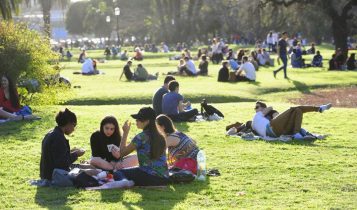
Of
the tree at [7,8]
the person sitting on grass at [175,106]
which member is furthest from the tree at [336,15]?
the person sitting on grass at [175,106]

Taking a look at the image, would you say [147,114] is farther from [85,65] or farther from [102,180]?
[85,65]

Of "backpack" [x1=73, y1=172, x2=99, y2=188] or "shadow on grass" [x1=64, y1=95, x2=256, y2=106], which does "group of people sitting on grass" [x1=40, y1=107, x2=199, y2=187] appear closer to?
"backpack" [x1=73, y1=172, x2=99, y2=188]

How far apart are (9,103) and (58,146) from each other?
7.14 m

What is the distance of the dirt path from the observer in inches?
867

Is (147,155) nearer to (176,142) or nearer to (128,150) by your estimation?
(128,150)

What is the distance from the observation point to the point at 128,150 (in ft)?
29.9

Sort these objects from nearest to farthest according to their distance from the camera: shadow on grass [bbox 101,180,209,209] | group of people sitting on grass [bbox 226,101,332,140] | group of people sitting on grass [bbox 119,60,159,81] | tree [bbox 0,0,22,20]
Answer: shadow on grass [bbox 101,180,209,209], group of people sitting on grass [bbox 226,101,332,140], group of people sitting on grass [bbox 119,60,159,81], tree [bbox 0,0,22,20]

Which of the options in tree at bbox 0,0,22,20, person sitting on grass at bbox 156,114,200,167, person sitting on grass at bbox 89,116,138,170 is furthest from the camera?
tree at bbox 0,0,22,20

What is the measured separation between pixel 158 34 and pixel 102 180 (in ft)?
252

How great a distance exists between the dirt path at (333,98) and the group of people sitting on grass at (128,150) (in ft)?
42.1

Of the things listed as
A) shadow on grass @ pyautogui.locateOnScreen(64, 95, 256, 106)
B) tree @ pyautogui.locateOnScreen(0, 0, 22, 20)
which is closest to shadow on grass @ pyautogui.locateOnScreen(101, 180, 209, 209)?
shadow on grass @ pyautogui.locateOnScreen(64, 95, 256, 106)

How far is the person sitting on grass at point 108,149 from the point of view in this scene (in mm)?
9445

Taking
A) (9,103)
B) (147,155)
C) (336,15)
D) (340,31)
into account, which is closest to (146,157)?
(147,155)

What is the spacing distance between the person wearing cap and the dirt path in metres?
13.5
